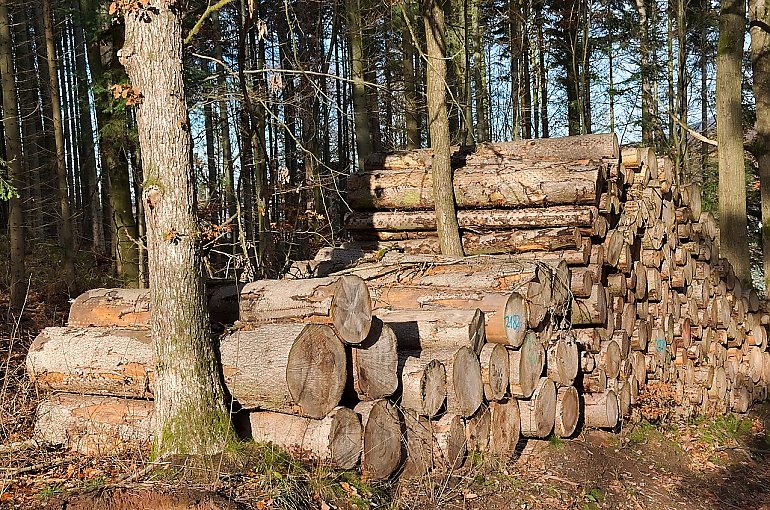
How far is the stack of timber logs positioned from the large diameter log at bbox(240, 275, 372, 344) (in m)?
0.01

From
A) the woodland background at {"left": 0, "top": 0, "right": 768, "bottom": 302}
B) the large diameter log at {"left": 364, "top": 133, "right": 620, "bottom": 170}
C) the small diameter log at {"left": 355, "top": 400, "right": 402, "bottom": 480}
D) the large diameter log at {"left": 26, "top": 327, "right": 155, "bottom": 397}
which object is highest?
the woodland background at {"left": 0, "top": 0, "right": 768, "bottom": 302}

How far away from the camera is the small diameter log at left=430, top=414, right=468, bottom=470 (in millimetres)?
5852

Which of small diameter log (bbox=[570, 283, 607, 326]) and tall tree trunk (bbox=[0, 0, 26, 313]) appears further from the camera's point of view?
tall tree trunk (bbox=[0, 0, 26, 313])

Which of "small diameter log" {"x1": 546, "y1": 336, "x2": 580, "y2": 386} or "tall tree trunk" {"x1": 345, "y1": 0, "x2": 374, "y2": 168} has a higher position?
"tall tree trunk" {"x1": 345, "y1": 0, "x2": 374, "y2": 168}

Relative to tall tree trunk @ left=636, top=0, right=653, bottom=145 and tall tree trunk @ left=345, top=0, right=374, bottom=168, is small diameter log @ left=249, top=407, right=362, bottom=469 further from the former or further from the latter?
tall tree trunk @ left=636, top=0, right=653, bottom=145

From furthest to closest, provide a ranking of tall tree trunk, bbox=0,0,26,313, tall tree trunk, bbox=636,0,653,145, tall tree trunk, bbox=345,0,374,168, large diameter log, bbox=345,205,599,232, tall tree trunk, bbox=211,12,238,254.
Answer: tall tree trunk, bbox=636,0,653,145, tall tree trunk, bbox=345,0,374,168, tall tree trunk, bbox=211,12,238,254, tall tree trunk, bbox=0,0,26,313, large diameter log, bbox=345,205,599,232

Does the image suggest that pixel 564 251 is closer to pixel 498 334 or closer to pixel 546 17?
pixel 498 334

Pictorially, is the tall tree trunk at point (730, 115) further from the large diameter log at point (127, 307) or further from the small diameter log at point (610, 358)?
the large diameter log at point (127, 307)

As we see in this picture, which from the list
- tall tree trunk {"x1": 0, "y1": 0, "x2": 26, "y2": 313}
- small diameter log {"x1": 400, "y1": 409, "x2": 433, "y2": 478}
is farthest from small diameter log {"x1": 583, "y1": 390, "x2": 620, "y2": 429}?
tall tree trunk {"x1": 0, "y1": 0, "x2": 26, "y2": 313}

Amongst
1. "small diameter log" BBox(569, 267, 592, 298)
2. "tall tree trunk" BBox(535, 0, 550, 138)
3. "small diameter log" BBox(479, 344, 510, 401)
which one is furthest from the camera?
"tall tree trunk" BBox(535, 0, 550, 138)

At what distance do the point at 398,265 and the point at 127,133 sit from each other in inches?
257

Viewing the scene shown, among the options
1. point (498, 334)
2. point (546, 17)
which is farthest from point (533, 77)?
point (498, 334)

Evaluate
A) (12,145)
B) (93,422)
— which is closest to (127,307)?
(93,422)

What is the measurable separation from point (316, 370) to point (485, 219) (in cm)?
457
